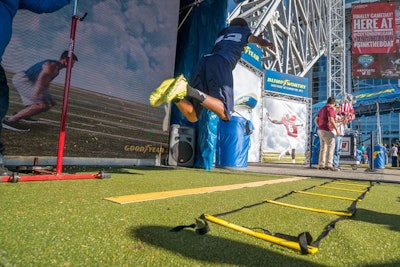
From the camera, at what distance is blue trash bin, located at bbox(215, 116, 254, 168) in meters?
6.45

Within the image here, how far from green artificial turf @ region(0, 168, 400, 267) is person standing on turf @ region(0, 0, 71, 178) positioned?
5.02 ft

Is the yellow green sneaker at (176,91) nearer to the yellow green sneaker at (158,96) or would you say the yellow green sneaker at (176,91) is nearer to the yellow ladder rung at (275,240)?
the yellow green sneaker at (158,96)

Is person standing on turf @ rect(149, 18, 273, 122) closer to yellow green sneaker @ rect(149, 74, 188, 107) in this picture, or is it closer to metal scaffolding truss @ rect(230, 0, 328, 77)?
yellow green sneaker @ rect(149, 74, 188, 107)

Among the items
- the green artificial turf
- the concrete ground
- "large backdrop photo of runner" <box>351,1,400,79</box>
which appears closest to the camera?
the green artificial turf

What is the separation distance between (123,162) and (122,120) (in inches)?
32.6

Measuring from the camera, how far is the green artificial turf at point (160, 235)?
1.00 m

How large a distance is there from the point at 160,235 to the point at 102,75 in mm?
4357

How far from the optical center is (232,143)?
6465 millimetres

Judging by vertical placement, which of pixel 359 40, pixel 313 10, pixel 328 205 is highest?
pixel 313 10

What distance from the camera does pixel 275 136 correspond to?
12227 millimetres

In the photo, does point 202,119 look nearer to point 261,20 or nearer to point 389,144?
point 261,20

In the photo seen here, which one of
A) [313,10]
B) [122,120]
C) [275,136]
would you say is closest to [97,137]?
[122,120]

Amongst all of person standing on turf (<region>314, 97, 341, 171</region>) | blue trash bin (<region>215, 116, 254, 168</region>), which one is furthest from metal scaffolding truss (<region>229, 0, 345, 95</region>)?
blue trash bin (<region>215, 116, 254, 168</region>)

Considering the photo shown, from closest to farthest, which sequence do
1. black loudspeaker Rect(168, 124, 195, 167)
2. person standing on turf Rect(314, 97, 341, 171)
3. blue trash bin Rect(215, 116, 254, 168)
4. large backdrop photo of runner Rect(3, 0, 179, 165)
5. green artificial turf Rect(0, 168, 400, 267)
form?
green artificial turf Rect(0, 168, 400, 267) < large backdrop photo of runner Rect(3, 0, 179, 165) < black loudspeaker Rect(168, 124, 195, 167) < blue trash bin Rect(215, 116, 254, 168) < person standing on turf Rect(314, 97, 341, 171)
